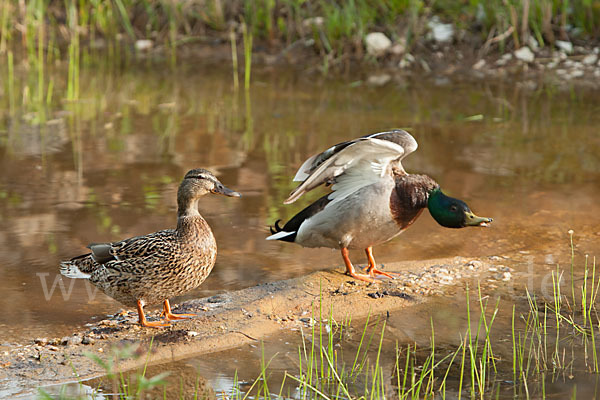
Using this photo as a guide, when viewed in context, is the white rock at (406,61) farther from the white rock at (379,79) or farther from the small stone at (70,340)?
the small stone at (70,340)

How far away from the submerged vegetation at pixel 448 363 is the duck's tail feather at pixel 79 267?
56cm

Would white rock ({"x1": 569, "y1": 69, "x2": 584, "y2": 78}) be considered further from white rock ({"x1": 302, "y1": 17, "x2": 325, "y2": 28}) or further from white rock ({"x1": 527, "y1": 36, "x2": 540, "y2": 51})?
white rock ({"x1": 302, "y1": 17, "x2": 325, "y2": 28})

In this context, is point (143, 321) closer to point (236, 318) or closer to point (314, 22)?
point (236, 318)

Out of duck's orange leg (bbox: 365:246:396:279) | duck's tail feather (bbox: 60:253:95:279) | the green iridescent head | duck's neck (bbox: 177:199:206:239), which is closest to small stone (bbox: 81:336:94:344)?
duck's tail feather (bbox: 60:253:95:279)

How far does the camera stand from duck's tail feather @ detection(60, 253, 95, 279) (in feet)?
13.8

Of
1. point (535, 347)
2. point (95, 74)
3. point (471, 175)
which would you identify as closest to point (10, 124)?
point (95, 74)

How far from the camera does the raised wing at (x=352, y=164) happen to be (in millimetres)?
4484

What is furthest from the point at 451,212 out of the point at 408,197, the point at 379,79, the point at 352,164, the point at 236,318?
the point at 379,79

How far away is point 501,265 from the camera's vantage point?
498 centimetres

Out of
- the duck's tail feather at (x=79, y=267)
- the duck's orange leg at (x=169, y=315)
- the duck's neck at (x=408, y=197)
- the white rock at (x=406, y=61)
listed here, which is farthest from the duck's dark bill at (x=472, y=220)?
the white rock at (x=406, y=61)

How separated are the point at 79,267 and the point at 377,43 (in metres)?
6.69

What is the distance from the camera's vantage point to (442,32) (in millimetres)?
10352

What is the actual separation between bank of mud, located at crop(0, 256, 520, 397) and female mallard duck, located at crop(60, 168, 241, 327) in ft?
0.60

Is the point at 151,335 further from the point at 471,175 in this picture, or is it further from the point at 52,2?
the point at 52,2
